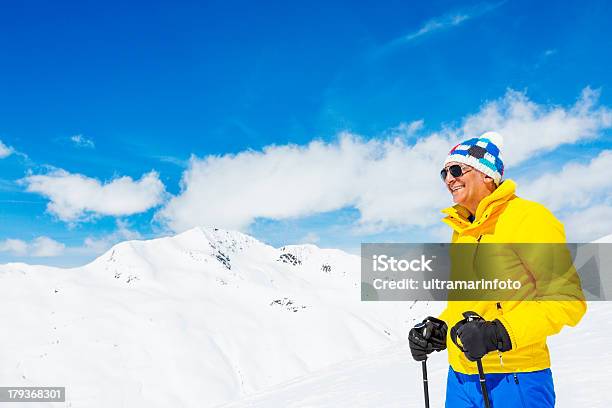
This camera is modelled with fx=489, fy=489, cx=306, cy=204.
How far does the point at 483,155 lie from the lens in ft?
9.16

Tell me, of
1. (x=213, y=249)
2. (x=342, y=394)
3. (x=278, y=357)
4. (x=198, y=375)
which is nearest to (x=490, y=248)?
(x=342, y=394)

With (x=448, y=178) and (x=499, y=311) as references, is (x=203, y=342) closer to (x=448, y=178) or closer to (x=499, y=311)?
(x=448, y=178)

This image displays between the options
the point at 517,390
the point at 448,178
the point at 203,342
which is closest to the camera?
the point at 517,390

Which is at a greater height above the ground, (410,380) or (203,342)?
(203,342)

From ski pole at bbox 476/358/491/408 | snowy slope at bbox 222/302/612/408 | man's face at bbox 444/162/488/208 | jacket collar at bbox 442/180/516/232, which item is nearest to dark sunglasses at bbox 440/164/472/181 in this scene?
man's face at bbox 444/162/488/208

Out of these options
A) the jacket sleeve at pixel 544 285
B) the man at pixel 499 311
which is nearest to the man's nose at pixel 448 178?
the man at pixel 499 311

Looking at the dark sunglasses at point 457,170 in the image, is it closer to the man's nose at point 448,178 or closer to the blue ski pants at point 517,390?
the man's nose at point 448,178

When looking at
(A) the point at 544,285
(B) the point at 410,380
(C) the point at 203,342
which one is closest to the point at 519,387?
(A) the point at 544,285

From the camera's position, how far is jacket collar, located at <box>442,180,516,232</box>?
8.25 ft

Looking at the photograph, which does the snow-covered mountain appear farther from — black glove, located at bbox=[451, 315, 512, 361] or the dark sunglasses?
black glove, located at bbox=[451, 315, 512, 361]

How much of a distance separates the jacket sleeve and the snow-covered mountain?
98.2 feet

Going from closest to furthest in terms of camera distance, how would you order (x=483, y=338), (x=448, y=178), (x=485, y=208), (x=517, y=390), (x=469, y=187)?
(x=483, y=338), (x=517, y=390), (x=485, y=208), (x=469, y=187), (x=448, y=178)

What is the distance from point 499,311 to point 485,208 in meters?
0.53

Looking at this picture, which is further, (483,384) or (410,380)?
(410,380)
